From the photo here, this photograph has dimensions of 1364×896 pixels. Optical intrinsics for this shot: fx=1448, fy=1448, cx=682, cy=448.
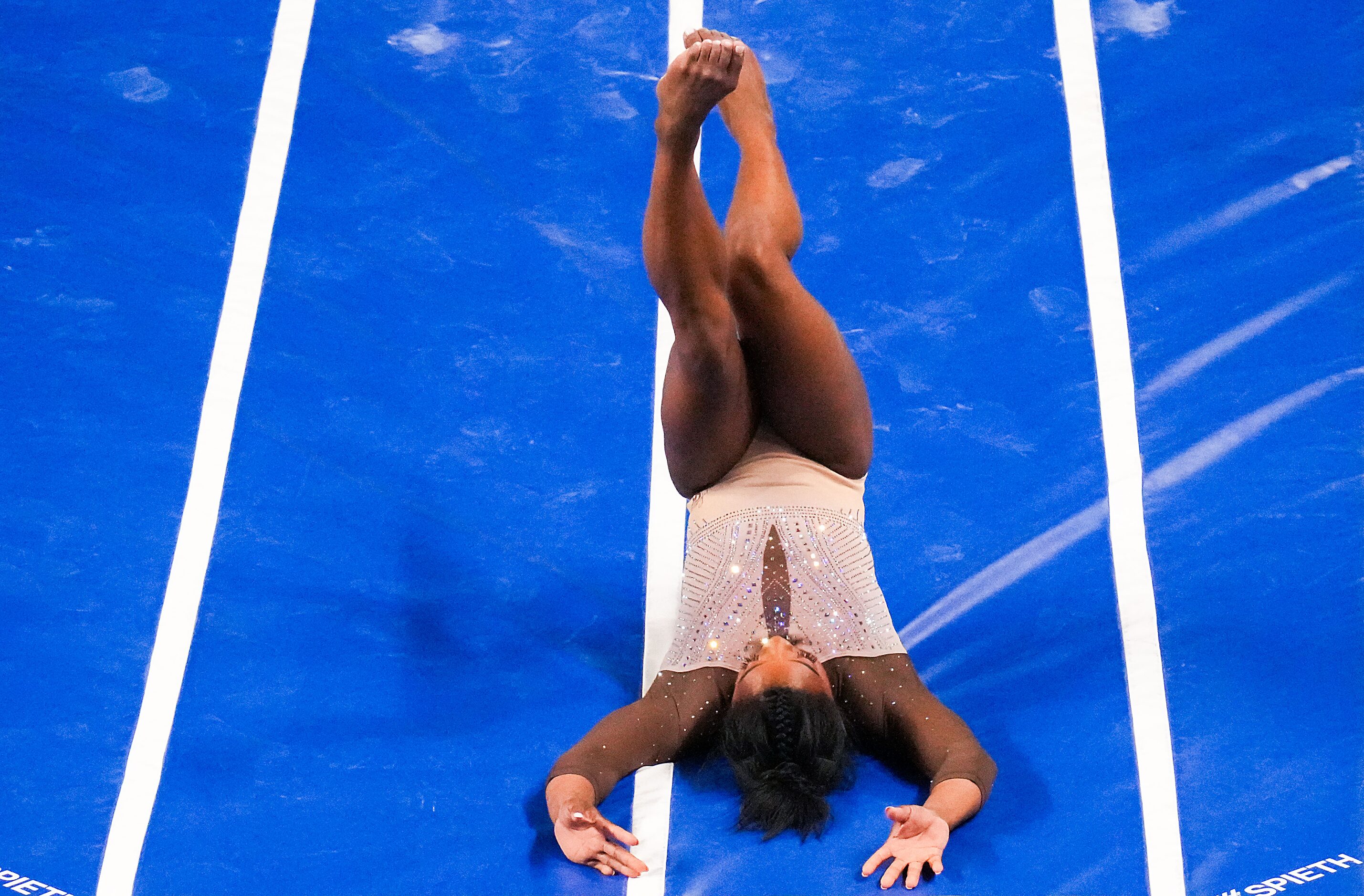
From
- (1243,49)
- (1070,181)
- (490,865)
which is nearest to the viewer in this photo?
(490,865)

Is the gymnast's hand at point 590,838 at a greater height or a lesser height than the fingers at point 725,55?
lesser

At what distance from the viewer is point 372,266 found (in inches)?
150

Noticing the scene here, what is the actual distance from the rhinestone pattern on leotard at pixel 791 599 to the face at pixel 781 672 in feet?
0.11

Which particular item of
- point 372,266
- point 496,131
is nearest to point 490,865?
point 372,266

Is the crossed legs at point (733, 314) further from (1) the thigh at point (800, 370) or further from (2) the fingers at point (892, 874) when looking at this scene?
(2) the fingers at point (892, 874)

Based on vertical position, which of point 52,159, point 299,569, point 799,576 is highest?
point 52,159

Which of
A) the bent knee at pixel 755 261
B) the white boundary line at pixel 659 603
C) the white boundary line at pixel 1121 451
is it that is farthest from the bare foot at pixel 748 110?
the white boundary line at pixel 1121 451

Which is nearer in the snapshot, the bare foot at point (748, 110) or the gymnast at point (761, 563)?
the gymnast at point (761, 563)

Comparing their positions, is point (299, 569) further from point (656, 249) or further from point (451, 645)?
point (656, 249)

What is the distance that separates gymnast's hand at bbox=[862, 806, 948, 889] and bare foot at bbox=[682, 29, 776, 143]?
1470 millimetres

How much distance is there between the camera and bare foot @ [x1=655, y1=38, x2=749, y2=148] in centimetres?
249

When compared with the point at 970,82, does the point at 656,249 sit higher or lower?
lower

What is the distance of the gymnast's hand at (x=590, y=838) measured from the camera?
99.4 inches

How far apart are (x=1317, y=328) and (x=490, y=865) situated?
7.93 feet
